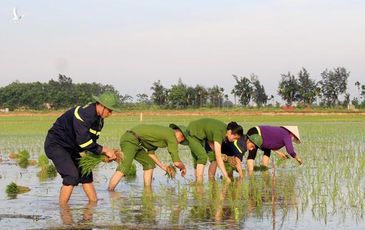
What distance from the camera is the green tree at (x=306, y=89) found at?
69.7 meters

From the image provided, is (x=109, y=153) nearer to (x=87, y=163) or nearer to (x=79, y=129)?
(x=87, y=163)

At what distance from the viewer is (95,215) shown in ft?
24.1

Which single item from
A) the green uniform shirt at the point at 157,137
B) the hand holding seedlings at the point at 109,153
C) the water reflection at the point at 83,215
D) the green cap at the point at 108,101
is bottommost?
the water reflection at the point at 83,215

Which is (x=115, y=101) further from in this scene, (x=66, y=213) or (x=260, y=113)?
(x=260, y=113)

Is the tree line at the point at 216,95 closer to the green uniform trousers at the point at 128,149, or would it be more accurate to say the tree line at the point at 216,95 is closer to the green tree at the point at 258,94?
the green tree at the point at 258,94

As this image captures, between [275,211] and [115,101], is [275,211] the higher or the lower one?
the lower one

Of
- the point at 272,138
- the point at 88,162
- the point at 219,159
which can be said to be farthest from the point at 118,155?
the point at 272,138

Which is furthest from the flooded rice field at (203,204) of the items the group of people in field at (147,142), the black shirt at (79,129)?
the black shirt at (79,129)

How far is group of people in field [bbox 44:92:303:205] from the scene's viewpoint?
7547 millimetres

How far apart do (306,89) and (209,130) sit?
208ft

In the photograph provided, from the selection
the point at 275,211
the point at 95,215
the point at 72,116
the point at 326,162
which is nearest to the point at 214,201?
the point at 275,211

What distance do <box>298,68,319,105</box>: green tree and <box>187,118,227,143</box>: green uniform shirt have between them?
2402 inches

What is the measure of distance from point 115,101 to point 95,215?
4.49 feet

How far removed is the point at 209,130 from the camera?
9750 millimetres
